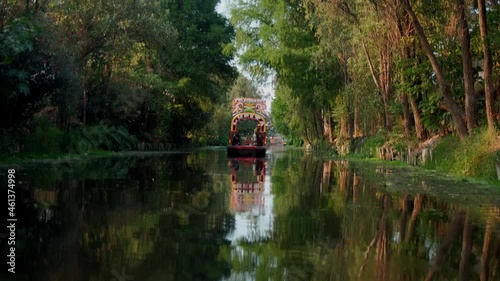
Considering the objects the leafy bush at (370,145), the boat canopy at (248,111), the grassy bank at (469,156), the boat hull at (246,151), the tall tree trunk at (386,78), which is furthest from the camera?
the boat canopy at (248,111)

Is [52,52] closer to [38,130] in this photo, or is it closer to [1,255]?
[38,130]

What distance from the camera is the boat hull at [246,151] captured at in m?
35.2

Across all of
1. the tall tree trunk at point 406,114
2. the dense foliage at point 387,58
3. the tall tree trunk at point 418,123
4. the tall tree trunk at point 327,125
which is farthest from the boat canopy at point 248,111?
the tall tree trunk at point 418,123

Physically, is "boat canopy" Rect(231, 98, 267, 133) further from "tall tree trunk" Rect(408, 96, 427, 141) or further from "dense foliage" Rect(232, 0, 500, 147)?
"tall tree trunk" Rect(408, 96, 427, 141)

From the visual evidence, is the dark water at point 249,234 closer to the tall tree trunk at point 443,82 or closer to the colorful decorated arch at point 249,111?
the tall tree trunk at point 443,82

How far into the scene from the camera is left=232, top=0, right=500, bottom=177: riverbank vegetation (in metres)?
18.7

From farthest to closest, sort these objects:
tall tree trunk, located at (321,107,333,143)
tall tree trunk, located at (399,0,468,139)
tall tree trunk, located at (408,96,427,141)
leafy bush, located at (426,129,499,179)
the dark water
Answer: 1. tall tree trunk, located at (321,107,333,143)
2. tall tree trunk, located at (408,96,427,141)
3. tall tree trunk, located at (399,0,468,139)
4. leafy bush, located at (426,129,499,179)
5. the dark water

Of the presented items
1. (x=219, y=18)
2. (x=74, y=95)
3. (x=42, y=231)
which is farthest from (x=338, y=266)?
(x=219, y=18)

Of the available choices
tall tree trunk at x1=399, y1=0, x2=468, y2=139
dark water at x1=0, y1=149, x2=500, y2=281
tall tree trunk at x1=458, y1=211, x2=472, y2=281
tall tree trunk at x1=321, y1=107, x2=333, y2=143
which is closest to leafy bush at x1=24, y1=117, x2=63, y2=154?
dark water at x1=0, y1=149, x2=500, y2=281

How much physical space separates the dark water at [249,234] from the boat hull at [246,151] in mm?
22181

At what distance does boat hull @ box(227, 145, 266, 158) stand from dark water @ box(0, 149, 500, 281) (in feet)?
72.8

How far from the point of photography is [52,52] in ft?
72.9

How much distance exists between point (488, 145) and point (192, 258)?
1275 centimetres

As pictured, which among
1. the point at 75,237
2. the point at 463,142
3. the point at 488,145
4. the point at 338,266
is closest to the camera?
the point at 338,266
